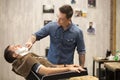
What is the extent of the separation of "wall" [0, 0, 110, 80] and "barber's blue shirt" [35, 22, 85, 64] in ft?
6.62

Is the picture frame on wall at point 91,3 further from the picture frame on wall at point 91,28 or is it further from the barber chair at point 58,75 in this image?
the barber chair at point 58,75

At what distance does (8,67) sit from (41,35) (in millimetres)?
2222

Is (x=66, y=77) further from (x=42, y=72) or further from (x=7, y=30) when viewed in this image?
(x=7, y=30)

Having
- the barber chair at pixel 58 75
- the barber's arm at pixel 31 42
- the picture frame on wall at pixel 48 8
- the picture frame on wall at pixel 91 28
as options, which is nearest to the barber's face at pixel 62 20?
the barber's arm at pixel 31 42

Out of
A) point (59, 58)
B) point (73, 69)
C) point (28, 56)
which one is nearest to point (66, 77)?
point (73, 69)

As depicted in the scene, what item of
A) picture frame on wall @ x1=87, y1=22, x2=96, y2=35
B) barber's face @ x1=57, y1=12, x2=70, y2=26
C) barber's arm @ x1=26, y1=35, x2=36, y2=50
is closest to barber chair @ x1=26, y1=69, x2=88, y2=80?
barber's arm @ x1=26, y1=35, x2=36, y2=50

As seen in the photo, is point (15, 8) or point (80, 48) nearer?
point (80, 48)

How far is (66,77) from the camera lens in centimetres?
247

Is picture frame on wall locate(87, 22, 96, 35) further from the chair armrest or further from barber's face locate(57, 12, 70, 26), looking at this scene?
the chair armrest

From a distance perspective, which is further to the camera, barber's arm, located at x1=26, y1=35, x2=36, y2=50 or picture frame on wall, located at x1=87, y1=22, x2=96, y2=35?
picture frame on wall, located at x1=87, y1=22, x2=96, y2=35

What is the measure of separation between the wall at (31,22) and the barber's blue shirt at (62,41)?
79.4 inches

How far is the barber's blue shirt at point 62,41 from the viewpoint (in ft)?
11.4

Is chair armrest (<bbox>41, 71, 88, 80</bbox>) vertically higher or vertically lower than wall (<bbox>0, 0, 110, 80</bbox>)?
lower

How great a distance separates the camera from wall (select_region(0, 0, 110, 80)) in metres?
5.51
